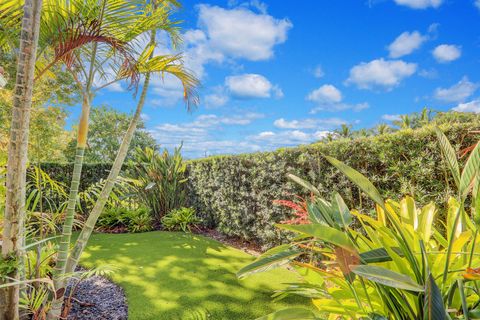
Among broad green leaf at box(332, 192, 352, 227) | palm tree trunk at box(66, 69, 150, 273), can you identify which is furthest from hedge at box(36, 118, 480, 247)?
palm tree trunk at box(66, 69, 150, 273)

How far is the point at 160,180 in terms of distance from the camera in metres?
7.31

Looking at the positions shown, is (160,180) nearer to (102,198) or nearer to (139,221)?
(139,221)

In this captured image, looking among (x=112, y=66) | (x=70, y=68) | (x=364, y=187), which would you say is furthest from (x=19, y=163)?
(x=364, y=187)

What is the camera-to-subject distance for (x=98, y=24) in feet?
7.86

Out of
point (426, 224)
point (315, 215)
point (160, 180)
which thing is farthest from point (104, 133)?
point (426, 224)

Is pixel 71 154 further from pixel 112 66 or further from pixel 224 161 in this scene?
pixel 112 66

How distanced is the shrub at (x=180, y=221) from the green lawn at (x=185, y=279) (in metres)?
0.99

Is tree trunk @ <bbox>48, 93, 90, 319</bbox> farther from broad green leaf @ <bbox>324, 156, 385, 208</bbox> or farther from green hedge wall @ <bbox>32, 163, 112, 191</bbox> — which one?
green hedge wall @ <bbox>32, 163, 112, 191</bbox>

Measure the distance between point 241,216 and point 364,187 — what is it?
15.7ft

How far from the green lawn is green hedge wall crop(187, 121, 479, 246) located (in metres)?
0.79

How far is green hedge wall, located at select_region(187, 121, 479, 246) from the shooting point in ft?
9.29

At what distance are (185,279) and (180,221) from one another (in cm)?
313

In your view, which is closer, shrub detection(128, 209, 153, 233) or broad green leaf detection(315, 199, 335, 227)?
broad green leaf detection(315, 199, 335, 227)

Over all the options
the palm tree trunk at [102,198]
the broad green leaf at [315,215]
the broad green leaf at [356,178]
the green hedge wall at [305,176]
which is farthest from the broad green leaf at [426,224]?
the palm tree trunk at [102,198]
